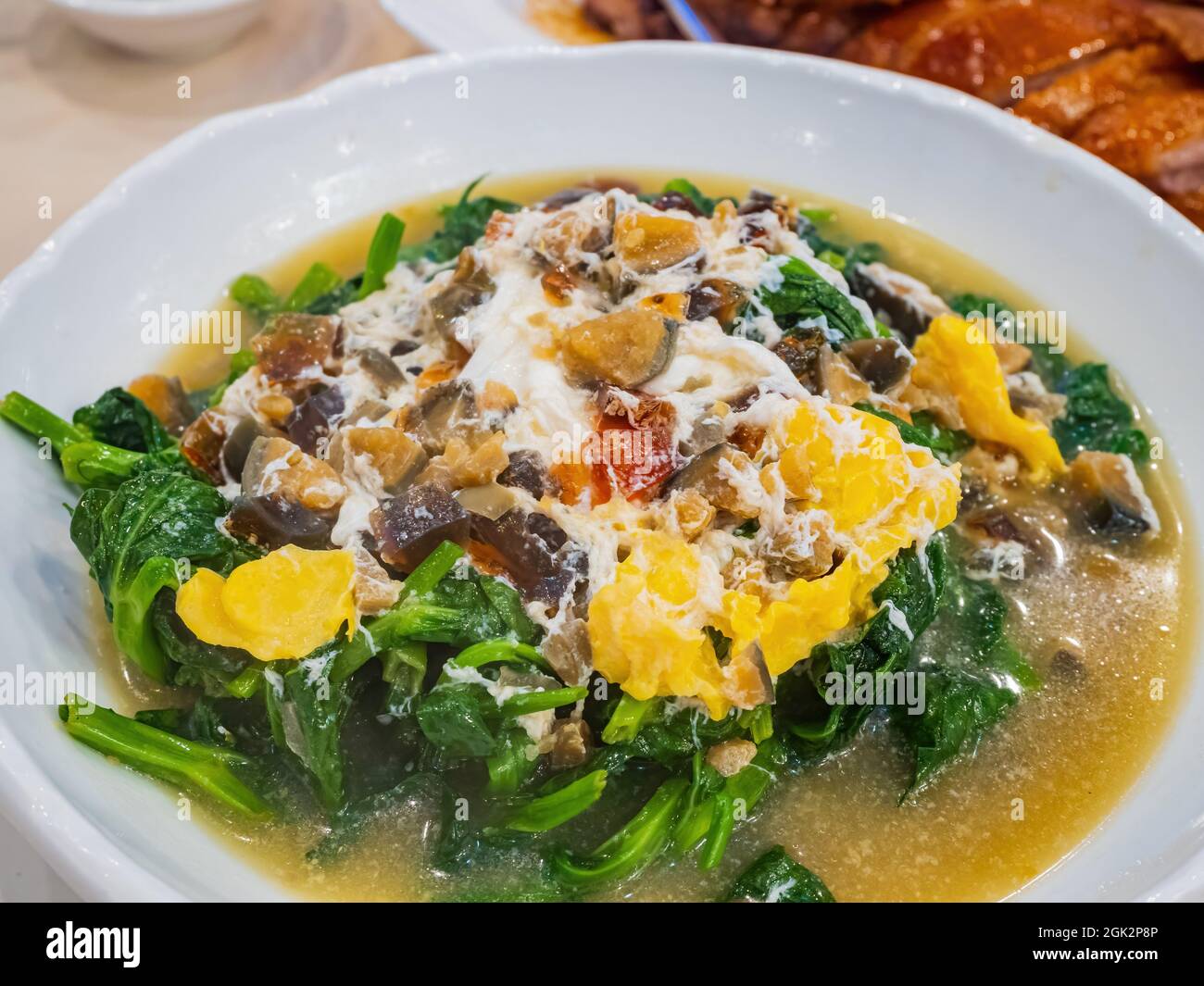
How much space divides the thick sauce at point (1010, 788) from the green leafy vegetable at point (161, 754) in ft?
0.26

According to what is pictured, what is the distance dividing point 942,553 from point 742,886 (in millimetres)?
973

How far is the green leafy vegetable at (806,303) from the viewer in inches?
114

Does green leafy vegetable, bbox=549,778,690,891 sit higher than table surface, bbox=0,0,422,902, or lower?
lower

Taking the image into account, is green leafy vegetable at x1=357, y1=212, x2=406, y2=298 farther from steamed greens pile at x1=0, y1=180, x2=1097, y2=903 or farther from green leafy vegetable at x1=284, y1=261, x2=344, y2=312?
steamed greens pile at x1=0, y1=180, x2=1097, y2=903

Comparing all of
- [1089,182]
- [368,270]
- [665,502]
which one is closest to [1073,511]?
[1089,182]

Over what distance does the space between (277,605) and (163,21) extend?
387 cm

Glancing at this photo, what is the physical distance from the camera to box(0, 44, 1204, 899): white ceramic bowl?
2.23 metres

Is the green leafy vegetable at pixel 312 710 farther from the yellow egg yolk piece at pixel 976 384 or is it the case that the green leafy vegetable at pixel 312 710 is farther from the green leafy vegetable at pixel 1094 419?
the green leafy vegetable at pixel 1094 419

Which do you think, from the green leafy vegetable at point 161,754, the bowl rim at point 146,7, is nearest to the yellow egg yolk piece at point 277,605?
the green leafy vegetable at point 161,754

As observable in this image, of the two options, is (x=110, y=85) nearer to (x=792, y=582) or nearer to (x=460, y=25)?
(x=460, y=25)

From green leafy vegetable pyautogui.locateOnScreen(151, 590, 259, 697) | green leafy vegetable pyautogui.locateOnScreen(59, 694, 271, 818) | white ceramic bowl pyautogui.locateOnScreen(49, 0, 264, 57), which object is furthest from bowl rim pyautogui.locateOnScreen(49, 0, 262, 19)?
green leafy vegetable pyautogui.locateOnScreen(59, 694, 271, 818)

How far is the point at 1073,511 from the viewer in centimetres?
313

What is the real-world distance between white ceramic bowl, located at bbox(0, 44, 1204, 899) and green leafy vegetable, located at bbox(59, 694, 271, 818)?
0.04 meters
